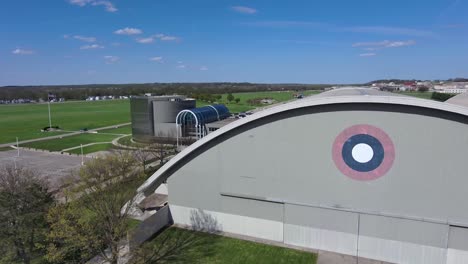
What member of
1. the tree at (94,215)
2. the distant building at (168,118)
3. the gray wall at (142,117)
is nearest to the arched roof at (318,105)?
the tree at (94,215)

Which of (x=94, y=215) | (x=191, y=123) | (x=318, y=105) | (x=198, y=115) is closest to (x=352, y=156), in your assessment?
(x=318, y=105)

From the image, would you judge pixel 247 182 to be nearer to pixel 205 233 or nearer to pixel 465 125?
pixel 205 233

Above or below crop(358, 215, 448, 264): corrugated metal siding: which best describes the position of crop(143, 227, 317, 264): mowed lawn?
below

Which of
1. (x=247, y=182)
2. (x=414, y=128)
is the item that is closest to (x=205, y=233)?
(x=247, y=182)

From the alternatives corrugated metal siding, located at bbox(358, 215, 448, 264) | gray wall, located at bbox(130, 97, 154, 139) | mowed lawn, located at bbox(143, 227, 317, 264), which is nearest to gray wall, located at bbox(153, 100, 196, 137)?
gray wall, located at bbox(130, 97, 154, 139)

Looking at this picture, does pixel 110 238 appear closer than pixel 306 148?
Yes

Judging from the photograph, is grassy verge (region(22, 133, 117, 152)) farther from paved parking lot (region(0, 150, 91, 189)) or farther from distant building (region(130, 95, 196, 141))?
distant building (region(130, 95, 196, 141))

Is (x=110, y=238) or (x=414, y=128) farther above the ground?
(x=414, y=128)
